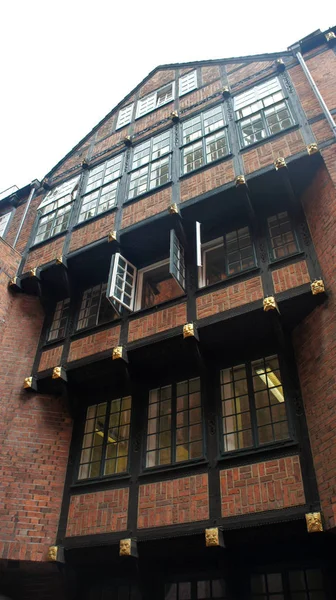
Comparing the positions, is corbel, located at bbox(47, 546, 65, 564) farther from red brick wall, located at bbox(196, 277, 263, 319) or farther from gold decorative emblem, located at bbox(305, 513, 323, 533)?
red brick wall, located at bbox(196, 277, 263, 319)

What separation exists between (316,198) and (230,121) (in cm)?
427

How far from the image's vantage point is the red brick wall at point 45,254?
1303cm

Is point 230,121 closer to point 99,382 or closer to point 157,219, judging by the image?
point 157,219

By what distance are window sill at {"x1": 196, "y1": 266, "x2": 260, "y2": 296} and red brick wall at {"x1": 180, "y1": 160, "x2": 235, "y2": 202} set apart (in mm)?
2561

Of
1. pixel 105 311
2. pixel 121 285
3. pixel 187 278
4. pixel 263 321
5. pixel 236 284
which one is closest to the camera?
pixel 263 321

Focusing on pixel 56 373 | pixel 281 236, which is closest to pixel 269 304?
pixel 281 236

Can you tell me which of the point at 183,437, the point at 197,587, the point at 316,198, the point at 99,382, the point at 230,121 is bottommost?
the point at 197,587

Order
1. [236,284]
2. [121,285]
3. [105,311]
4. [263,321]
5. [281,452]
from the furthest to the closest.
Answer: [105,311], [121,285], [236,284], [263,321], [281,452]

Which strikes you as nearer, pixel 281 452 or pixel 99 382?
pixel 281 452

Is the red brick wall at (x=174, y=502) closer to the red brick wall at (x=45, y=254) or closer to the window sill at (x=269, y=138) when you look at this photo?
the red brick wall at (x=45, y=254)

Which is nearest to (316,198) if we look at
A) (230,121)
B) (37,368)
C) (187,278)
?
(187,278)

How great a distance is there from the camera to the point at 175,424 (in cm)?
937

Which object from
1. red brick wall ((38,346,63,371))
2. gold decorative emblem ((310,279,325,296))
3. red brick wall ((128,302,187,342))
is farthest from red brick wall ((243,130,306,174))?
red brick wall ((38,346,63,371))

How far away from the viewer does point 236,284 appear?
9.41 meters
